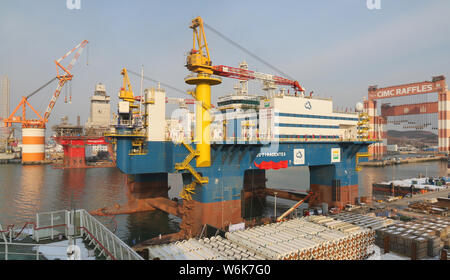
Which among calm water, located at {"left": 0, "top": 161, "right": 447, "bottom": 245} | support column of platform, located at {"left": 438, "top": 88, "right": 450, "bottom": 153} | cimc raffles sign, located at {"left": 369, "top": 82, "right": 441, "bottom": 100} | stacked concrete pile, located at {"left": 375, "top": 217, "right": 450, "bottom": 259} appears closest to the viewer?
stacked concrete pile, located at {"left": 375, "top": 217, "right": 450, "bottom": 259}

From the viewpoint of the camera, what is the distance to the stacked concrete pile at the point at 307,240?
16.0 meters

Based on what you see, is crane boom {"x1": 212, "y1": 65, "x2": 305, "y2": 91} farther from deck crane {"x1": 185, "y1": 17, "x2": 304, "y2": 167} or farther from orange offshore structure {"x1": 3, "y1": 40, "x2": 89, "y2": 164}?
orange offshore structure {"x1": 3, "y1": 40, "x2": 89, "y2": 164}

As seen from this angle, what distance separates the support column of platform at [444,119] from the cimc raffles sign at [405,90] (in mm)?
4090

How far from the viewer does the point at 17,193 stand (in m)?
50.6

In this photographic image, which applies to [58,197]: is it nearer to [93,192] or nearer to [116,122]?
[93,192]

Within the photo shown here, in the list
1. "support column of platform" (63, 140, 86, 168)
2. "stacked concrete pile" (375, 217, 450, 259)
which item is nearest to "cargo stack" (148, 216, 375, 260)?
"stacked concrete pile" (375, 217, 450, 259)

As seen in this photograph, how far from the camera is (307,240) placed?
57.4 feet

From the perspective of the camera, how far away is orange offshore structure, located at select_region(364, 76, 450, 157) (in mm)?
114000

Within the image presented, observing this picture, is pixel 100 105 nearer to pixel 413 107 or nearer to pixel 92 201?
pixel 92 201

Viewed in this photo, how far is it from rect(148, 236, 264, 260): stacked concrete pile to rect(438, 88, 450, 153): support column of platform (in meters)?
134

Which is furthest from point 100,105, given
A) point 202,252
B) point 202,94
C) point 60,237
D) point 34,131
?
point 202,252

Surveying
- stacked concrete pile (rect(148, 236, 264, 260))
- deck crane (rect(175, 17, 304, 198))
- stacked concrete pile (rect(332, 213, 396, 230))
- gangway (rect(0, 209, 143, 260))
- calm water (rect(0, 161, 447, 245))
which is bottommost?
calm water (rect(0, 161, 447, 245))

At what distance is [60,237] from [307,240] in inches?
557

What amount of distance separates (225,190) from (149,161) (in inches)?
385
